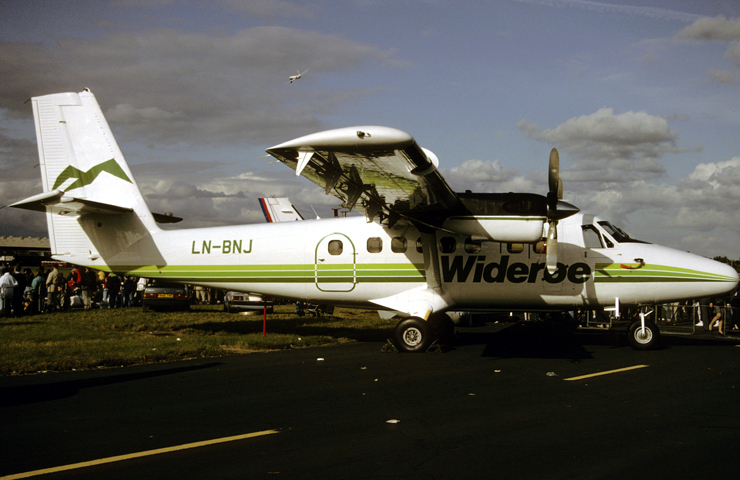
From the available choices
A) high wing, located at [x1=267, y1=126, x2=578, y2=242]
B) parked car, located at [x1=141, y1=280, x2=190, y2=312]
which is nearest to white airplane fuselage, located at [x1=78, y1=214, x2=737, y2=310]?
high wing, located at [x1=267, y1=126, x2=578, y2=242]

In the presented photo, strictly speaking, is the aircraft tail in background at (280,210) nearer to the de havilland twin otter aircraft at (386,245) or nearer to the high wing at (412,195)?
the de havilland twin otter aircraft at (386,245)

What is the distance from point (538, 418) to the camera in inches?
244

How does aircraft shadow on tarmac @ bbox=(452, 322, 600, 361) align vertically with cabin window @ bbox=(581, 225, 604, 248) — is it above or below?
below

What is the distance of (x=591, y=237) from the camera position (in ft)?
39.7

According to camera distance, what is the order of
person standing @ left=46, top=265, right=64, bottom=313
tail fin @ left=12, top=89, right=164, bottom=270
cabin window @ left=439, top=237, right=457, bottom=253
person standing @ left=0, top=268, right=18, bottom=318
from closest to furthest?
1. cabin window @ left=439, top=237, right=457, bottom=253
2. tail fin @ left=12, top=89, right=164, bottom=270
3. person standing @ left=0, top=268, right=18, bottom=318
4. person standing @ left=46, top=265, right=64, bottom=313

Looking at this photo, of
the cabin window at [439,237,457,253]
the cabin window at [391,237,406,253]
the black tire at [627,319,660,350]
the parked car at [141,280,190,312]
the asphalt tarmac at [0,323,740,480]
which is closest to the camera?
the asphalt tarmac at [0,323,740,480]

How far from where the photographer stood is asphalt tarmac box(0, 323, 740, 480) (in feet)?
15.1

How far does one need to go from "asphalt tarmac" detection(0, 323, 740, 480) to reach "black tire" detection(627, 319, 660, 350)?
1321 millimetres

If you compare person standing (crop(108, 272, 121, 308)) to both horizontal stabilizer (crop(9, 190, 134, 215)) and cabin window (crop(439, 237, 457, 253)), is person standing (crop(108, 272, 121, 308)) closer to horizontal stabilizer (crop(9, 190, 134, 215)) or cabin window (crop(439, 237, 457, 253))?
horizontal stabilizer (crop(9, 190, 134, 215))

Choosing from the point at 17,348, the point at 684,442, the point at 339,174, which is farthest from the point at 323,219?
the point at 684,442

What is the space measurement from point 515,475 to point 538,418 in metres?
1.98

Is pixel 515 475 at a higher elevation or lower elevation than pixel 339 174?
lower

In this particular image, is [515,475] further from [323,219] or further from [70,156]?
[70,156]

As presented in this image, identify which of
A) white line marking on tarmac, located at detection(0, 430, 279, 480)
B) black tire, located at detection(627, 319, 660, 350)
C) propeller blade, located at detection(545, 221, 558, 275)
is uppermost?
propeller blade, located at detection(545, 221, 558, 275)
